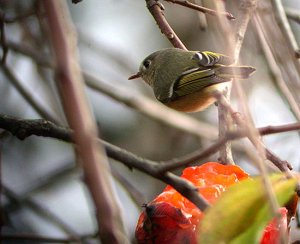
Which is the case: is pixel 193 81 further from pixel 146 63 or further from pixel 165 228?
pixel 165 228

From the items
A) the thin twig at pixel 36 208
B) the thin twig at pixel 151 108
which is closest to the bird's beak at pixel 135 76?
the thin twig at pixel 36 208

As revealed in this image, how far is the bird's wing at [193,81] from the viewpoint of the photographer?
15.0ft

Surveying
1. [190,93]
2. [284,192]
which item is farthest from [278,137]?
[284,192]

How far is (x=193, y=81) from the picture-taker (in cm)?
479

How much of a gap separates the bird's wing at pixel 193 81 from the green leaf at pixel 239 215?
10.4 feet

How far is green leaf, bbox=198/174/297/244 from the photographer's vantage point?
129 cm

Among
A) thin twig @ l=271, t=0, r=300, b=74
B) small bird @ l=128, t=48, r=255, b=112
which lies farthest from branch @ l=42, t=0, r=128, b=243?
small bird @ l=128, t=48, r=255, b=112

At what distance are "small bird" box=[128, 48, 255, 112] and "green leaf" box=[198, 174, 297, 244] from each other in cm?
308

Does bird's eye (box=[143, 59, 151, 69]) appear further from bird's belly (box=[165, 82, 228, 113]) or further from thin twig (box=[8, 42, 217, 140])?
thin twig (box=[8, 42, 217, 140])

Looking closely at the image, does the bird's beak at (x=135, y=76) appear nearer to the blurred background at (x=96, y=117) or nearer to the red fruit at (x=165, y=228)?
the blurred background at (x=96, y=117)

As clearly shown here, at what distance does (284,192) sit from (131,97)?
624 mm

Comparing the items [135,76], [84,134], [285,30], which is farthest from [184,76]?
[84,134]

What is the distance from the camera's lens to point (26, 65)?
4.39 m

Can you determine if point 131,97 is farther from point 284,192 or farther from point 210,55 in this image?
point 210,55
